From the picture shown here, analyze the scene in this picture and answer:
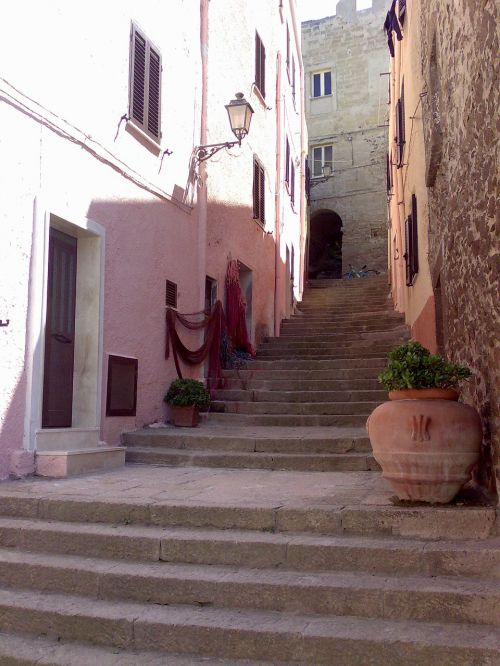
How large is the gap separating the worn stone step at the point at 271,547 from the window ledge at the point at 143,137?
4980 mm

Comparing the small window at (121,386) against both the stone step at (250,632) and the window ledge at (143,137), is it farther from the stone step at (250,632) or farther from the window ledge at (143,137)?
the stone step at (250,632)

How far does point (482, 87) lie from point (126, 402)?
5175mm

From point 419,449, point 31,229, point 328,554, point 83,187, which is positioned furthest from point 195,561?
point 83,187

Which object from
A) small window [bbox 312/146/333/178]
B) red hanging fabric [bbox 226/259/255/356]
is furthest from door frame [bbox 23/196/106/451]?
small window [bbox 312/146/333/178]

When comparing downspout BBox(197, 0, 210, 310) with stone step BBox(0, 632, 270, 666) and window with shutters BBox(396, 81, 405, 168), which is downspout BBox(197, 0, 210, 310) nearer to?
window with shutters BBox(396, 81, 405, 168)

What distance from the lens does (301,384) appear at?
10211 millimetres

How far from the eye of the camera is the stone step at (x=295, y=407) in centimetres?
899

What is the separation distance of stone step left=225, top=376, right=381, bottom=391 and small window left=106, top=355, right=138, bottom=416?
245 cm

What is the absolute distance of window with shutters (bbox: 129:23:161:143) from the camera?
326 inches

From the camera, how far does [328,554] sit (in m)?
4.11

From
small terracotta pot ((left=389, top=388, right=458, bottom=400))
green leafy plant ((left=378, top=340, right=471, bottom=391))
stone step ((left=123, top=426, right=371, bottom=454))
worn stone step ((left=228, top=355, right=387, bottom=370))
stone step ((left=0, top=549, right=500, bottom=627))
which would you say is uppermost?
worn stone step ((left=228, top=355, right=387, bottom=370))

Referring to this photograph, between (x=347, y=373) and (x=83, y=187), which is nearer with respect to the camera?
(x=83, y=187)

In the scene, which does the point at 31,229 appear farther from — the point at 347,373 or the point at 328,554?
the point at 347,373

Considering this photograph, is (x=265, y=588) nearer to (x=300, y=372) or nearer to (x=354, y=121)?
(x=300, y=372)
